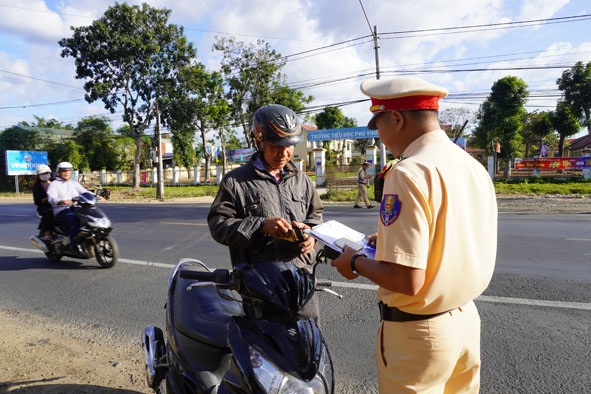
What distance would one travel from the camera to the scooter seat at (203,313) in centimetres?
196

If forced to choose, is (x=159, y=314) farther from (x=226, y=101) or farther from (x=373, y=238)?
(x=226, y=101)

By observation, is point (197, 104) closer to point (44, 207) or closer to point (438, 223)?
point (44, 207)

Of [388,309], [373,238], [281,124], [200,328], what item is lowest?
[200,328]

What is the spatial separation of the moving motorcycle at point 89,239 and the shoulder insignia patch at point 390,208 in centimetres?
556

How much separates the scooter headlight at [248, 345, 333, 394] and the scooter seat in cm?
47

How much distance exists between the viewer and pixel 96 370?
3.08m

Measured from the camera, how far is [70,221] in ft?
20.4

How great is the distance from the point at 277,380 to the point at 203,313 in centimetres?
79

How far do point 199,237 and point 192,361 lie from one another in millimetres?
6615

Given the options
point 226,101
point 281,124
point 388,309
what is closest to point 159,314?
point 281,124

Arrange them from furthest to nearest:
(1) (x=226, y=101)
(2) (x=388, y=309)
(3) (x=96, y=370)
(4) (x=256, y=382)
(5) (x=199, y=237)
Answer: (1) (x=226, y=101) → (5) (x=199, y=237) → (3) (x=96, y=370) → (2) (x=388, y=309) → (4) (x=256, y=382)

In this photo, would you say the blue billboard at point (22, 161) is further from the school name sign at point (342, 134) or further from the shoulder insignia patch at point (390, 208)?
the shoulder insignia patch at point (390, 208)

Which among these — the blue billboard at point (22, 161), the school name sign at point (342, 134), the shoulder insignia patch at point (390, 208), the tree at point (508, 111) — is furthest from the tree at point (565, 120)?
the blue billboard at point (22, 161)

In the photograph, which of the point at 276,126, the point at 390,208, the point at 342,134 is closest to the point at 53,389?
the point at 276,126
